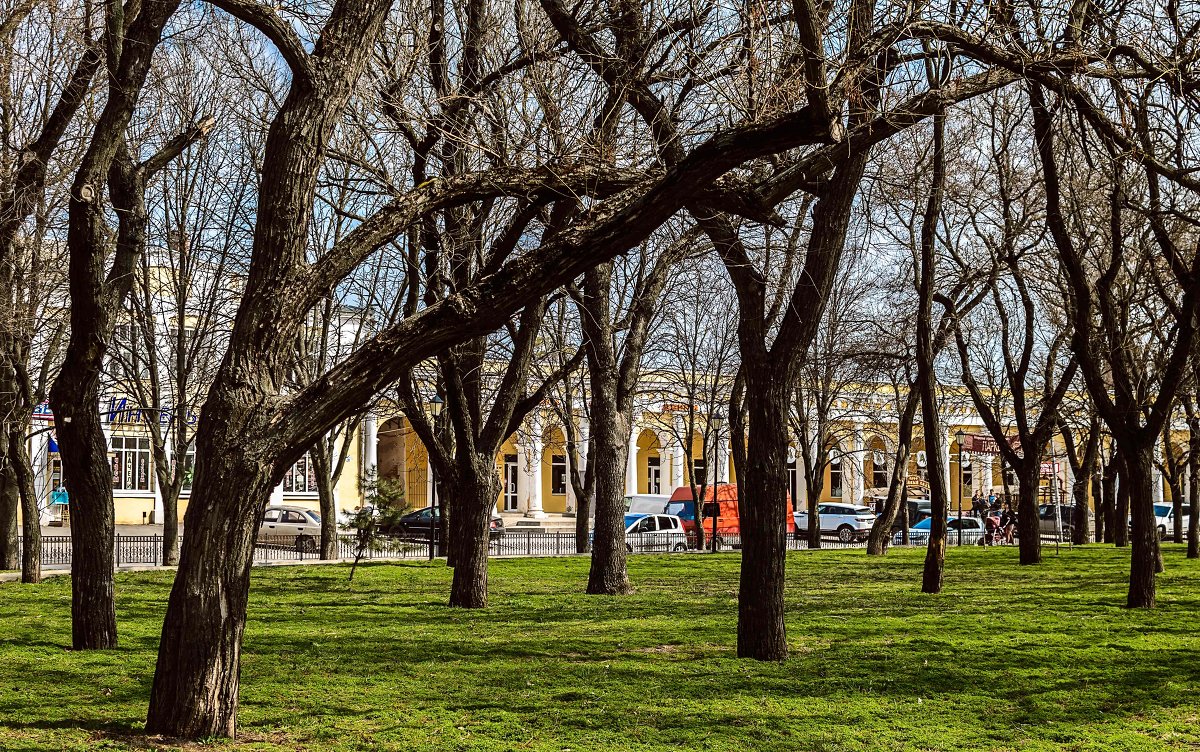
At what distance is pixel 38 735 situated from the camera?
23.2 feet

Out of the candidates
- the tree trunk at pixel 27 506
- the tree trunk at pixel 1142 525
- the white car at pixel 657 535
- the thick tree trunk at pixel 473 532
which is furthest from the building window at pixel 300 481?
the tree trunk at pixel 1142 525

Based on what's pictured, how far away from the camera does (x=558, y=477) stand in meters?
63.6

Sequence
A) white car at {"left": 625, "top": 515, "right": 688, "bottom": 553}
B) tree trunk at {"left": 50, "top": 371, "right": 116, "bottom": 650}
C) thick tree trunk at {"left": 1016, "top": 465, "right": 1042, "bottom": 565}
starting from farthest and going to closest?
white car at {"left": 625, "top": 515, "right": 688, "bottom": 553}, thick tree trunk at {"left": 1016, "top": 465, "right": 1042, "bottom": 565}, tree trunk at {"left": 50, "top": 371, "right": 116, "bottom": 650}

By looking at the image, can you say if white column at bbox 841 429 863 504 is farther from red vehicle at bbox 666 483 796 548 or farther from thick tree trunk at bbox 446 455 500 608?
thick tree trunk at bbox 446 455 500 608

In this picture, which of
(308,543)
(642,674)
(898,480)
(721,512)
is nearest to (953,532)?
(721,512)

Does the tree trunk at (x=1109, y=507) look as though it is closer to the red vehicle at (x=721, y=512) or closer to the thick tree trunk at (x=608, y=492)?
the red vehicle at (x=721, y=512)

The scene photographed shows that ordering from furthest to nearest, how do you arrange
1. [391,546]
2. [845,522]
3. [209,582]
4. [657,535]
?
[845,522]
[657,535]
[391,546]
[209,582]

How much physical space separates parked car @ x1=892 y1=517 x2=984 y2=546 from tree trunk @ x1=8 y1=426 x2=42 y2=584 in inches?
1197

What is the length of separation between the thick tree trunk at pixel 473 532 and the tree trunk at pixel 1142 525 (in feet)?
27.2

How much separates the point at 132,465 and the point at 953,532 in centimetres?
3166

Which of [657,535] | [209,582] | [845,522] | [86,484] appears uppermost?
[86,484]

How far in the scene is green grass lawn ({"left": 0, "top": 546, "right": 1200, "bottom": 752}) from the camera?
7.50 metres

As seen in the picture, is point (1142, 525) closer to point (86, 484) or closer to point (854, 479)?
point (86, 484)

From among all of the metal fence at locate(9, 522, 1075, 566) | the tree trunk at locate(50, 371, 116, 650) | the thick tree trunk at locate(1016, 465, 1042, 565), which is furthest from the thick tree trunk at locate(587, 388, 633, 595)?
the thick tree trunk at locate(1016, 465, 1042, 565)
